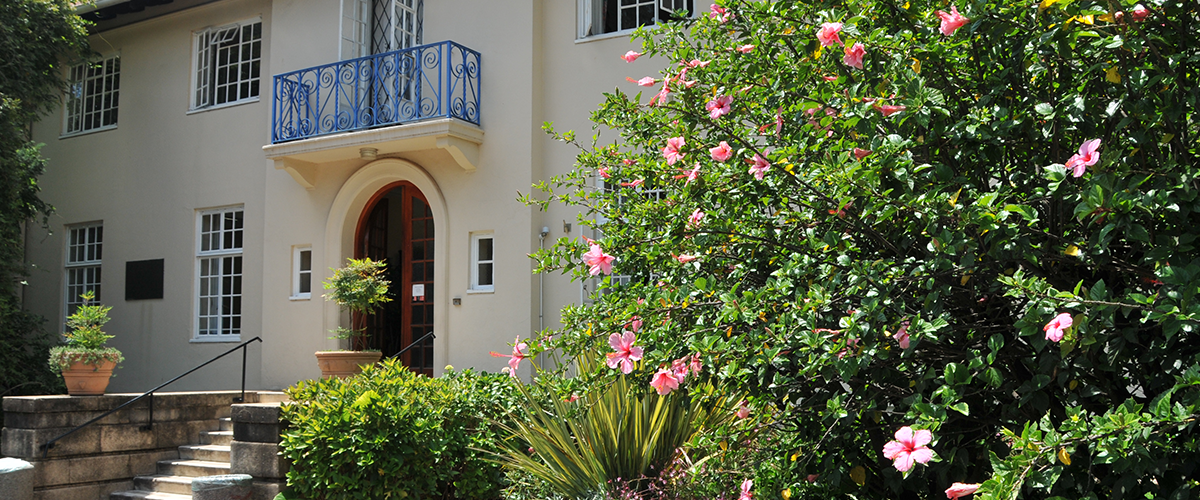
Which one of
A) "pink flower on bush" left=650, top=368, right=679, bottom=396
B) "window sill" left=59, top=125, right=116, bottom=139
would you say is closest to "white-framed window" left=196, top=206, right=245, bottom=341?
"window sill" left=59, top=125, right=116, bottom=139

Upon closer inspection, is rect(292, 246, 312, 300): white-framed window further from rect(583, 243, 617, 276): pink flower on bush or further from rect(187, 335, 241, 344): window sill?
rect(583, 243, 617, 276): pink flower on bush

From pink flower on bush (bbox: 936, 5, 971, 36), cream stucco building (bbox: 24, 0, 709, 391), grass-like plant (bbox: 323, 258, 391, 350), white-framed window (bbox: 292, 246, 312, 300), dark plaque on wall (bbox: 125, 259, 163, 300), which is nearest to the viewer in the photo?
pink flower on bush (bbox: 936, 5, 971, 36)

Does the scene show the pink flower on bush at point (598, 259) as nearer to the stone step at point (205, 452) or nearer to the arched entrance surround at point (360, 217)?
the stone step at point (205, 452)

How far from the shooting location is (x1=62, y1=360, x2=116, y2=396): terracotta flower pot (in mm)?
9148

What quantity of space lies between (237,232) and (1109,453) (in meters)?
11.9

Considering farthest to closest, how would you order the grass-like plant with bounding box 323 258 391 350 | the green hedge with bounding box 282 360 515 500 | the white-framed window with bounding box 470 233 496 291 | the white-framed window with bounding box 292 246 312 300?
1. the white-framed window with bounding box 292 246 312 300
2. the white-framed window with bounding box 470 233 496 291
3. the grass-like plant with bounding box 323 258 391 350
4. the green hedge with bounding box 282 360 515 500

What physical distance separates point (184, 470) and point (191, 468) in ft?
0.36

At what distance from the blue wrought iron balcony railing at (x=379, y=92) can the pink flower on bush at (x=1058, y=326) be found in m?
8.13

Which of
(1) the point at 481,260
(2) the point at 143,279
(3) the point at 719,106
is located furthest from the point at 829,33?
(2) the point at 143,279

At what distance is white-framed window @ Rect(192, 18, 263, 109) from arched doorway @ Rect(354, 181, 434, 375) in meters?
2.72

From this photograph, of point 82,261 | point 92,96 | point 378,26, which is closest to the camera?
point 378,26

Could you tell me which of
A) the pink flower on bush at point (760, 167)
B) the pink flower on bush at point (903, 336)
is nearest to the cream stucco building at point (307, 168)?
the pink flower on bush at point (760, 167)

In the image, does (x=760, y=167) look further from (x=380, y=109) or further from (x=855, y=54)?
(x=380, y=109)

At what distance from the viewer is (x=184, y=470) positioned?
9.02 meters
